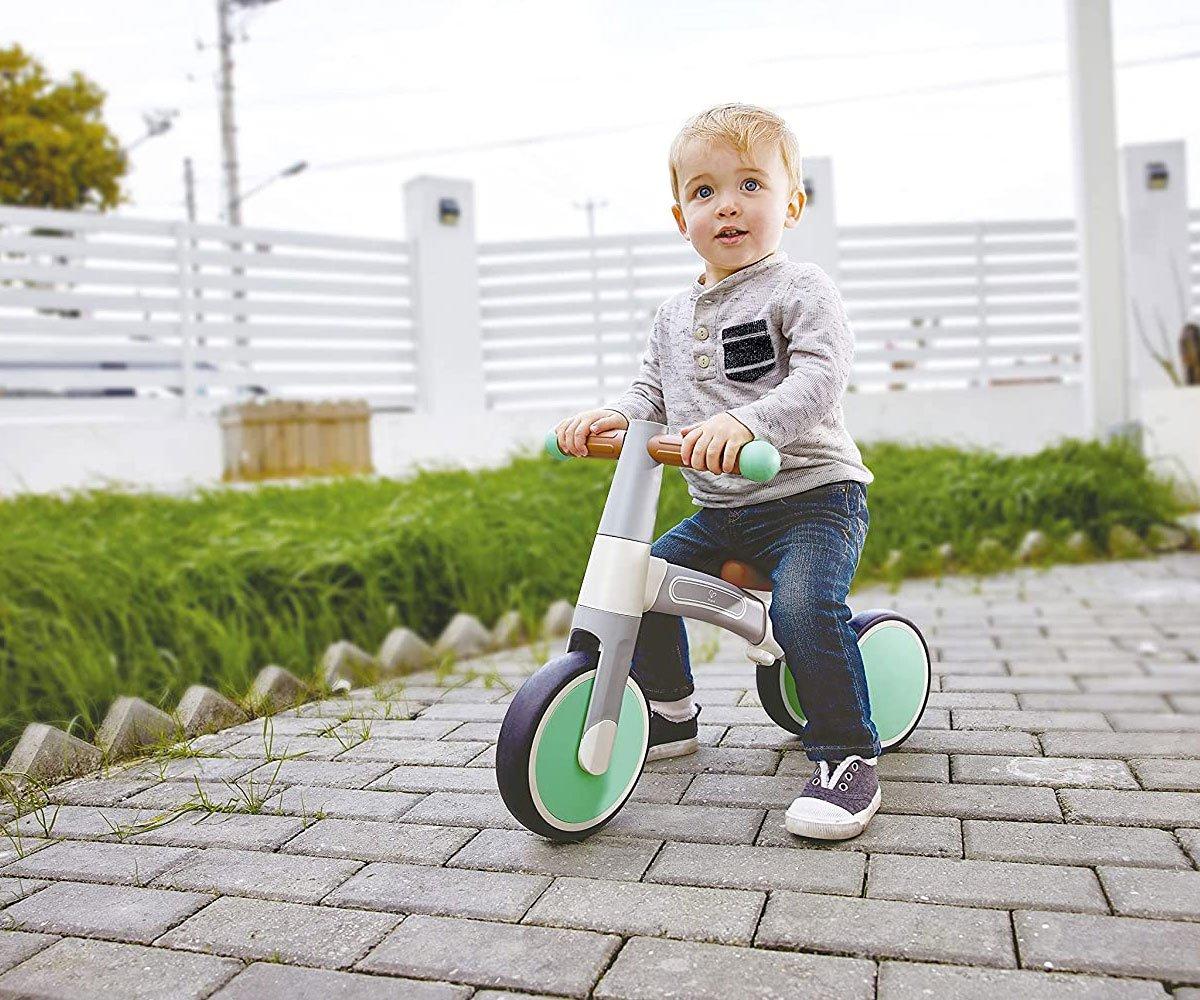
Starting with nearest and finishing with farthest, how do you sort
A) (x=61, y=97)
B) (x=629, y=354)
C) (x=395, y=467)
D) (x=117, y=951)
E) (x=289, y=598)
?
1. (x=117, y=951)
2. (x=289, y=598)
3. (x=395, y=467)
4. (x=629, y=354)
5. (x=61, y=97)

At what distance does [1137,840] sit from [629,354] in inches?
317

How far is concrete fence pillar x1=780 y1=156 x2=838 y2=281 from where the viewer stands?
9.30 metres

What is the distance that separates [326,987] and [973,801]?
117 cm

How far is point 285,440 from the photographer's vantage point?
752 cm

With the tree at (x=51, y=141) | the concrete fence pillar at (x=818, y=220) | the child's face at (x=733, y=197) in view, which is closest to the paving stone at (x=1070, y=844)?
the child's face at (x=733, y=197)

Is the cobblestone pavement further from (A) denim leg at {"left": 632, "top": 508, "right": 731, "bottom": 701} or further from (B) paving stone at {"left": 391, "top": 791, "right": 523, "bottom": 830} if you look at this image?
(A) denim leg at {"left": 632, "top": 508, "right": 731, "bottom": 701}

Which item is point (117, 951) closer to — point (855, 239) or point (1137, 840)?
point (1137, 840)

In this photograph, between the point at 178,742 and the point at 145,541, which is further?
the point at 145,541

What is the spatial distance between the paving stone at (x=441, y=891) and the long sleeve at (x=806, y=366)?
2.61 feet

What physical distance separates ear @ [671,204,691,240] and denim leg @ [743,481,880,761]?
57 centimetres

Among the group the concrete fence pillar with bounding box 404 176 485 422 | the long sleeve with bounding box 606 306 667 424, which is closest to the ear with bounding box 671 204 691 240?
the long sleeve with bounding box 606 306 667 424

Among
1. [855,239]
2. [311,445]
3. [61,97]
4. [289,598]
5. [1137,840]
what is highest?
[61,97]

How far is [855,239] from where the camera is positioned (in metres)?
9.57

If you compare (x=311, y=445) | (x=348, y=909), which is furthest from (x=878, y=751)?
(x=311, y=445)
